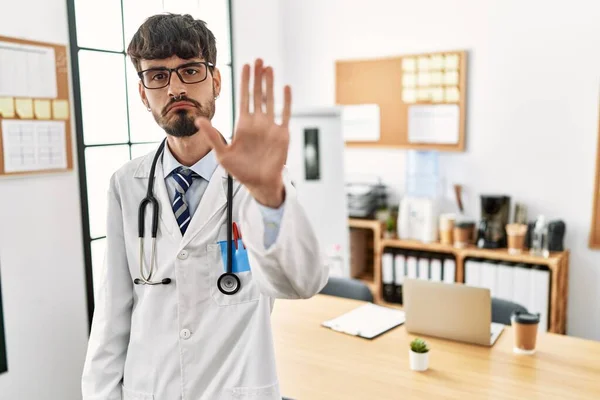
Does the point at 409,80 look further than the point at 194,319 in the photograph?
Yes

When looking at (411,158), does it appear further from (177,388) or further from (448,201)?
(177,388)

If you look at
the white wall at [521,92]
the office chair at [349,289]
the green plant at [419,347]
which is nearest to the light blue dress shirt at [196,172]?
the green plant at [419,347]

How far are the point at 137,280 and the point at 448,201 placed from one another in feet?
9.81

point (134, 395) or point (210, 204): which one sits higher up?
point (210, 204)

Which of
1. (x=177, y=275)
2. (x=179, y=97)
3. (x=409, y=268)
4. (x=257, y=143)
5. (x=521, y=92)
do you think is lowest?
(x=409, y=268)

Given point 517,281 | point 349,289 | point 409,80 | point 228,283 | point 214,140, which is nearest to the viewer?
point 214,140

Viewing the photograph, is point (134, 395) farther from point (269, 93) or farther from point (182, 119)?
point (269, 93)

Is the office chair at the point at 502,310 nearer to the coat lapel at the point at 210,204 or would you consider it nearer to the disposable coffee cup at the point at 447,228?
the disposable coffee cup at the point at 447,228

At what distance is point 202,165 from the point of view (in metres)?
1.34

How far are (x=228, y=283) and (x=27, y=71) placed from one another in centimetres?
177

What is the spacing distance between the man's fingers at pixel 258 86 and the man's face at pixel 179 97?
1.20ft

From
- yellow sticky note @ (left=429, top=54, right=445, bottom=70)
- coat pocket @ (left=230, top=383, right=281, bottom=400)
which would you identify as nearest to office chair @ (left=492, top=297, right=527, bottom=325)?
coat pocket @ (left=230, top=383, right=281, bottom=400)


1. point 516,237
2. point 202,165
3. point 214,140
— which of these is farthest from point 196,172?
point 516,237

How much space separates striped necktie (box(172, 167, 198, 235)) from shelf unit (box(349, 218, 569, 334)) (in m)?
2.62
